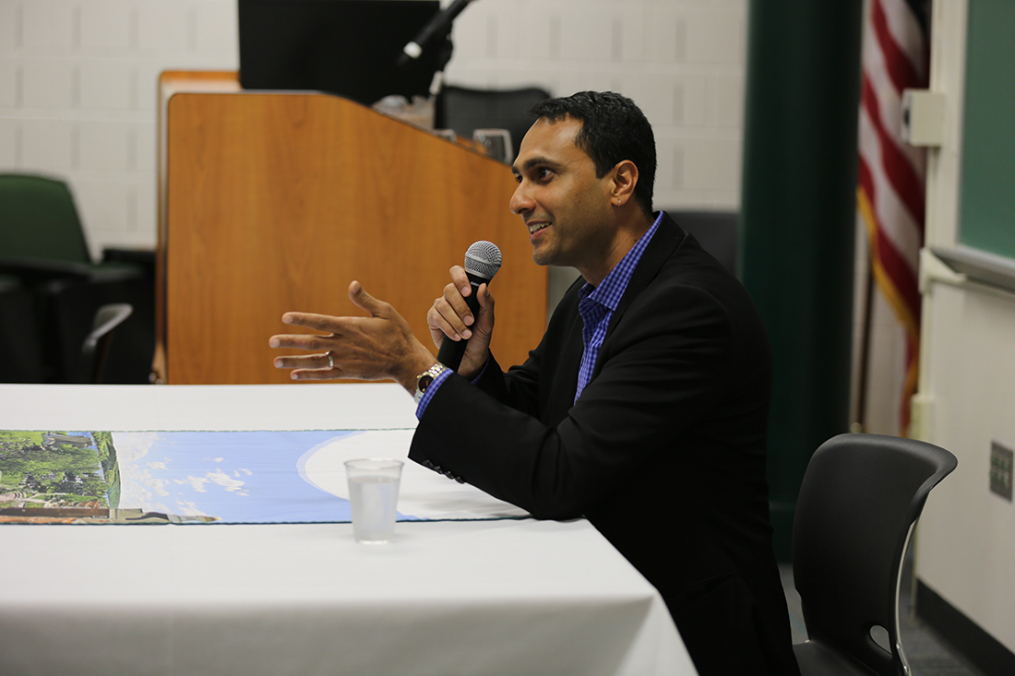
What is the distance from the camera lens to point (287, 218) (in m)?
2.37

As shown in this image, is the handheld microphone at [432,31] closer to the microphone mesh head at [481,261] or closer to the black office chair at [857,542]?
Answer: the microphone mesh head at [481,261]

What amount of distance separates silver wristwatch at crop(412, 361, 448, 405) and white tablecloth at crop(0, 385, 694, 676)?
252 millimetres

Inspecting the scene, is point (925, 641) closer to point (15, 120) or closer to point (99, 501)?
point (99, 501)

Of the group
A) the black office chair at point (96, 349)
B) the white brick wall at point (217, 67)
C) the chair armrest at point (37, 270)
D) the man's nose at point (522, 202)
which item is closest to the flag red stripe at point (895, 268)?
the white brick wall at point (217, 67)

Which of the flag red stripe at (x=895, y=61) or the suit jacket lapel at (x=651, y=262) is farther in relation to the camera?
the flag red stripe at (x=895, y=61)

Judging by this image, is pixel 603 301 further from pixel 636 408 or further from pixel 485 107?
pixel 485 107

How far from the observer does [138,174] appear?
4727 millimetres

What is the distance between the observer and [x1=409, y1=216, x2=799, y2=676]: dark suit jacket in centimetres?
114

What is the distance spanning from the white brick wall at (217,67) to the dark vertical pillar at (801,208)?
1.68m

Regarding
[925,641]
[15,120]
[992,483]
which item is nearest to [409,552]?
[992,483]

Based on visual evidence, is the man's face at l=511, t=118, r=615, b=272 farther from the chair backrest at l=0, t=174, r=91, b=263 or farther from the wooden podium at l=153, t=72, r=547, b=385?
the chair backrest at l=0, t=174, r=91, b=263

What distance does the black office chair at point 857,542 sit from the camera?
1210 mm

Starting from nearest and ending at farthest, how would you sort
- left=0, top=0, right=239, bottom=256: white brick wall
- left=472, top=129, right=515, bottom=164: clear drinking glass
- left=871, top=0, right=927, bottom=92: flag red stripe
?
left=472, top=129, right=515, bottom=164: clear drinking glass → left=871, top=0, right=927, bottom=92: flag red stripe → left=0, top=0, right=239, bottom=256: white brick wall

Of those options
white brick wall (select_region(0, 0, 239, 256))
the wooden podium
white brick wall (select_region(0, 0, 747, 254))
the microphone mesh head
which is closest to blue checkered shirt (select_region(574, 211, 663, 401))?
the microphone mesh head
